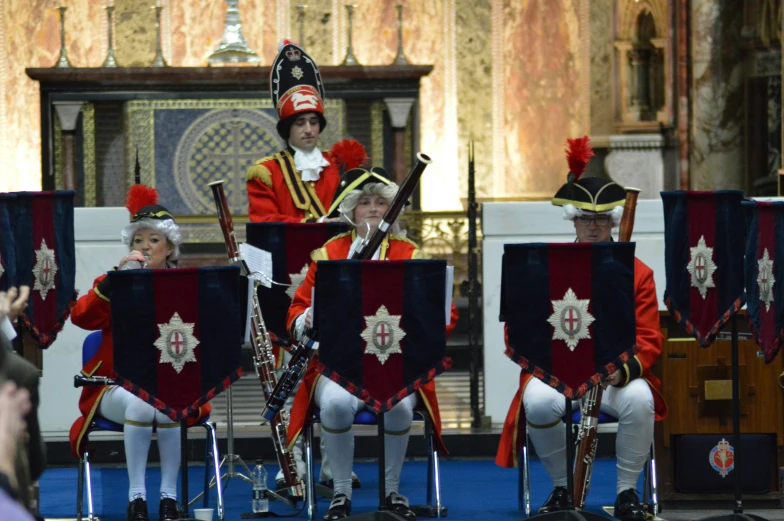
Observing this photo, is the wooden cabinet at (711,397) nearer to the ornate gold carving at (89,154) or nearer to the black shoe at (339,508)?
the black shoe at (339,508)

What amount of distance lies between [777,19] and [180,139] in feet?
14.6

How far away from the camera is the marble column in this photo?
10.7 m

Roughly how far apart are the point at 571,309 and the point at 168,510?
1645 millimetres

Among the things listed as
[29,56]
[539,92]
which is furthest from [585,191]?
[29,56]

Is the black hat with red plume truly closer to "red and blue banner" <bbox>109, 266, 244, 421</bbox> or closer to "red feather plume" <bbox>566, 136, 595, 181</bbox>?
"red feather plume" <bbox>566, 136, 595, 181</bbox>

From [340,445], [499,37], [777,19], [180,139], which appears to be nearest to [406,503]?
[340,445]

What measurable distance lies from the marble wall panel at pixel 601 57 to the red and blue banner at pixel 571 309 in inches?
334

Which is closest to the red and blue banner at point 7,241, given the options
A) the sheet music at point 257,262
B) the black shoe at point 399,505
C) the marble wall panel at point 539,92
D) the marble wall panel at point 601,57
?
the sheet music at point 257,262

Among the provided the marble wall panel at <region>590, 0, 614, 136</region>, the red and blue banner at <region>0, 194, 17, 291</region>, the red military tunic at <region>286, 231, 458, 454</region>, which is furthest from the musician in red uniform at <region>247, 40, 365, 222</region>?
the marble wall panel at <region>590, 0, 614, 136</region>

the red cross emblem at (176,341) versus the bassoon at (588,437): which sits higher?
the red cross emblem at (176,341)

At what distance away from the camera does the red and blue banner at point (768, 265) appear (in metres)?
4.92

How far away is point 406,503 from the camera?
5379 millimetres

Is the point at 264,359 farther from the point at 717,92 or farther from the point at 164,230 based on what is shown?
the point at 717,92

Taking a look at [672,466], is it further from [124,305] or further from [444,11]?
[444,11]
